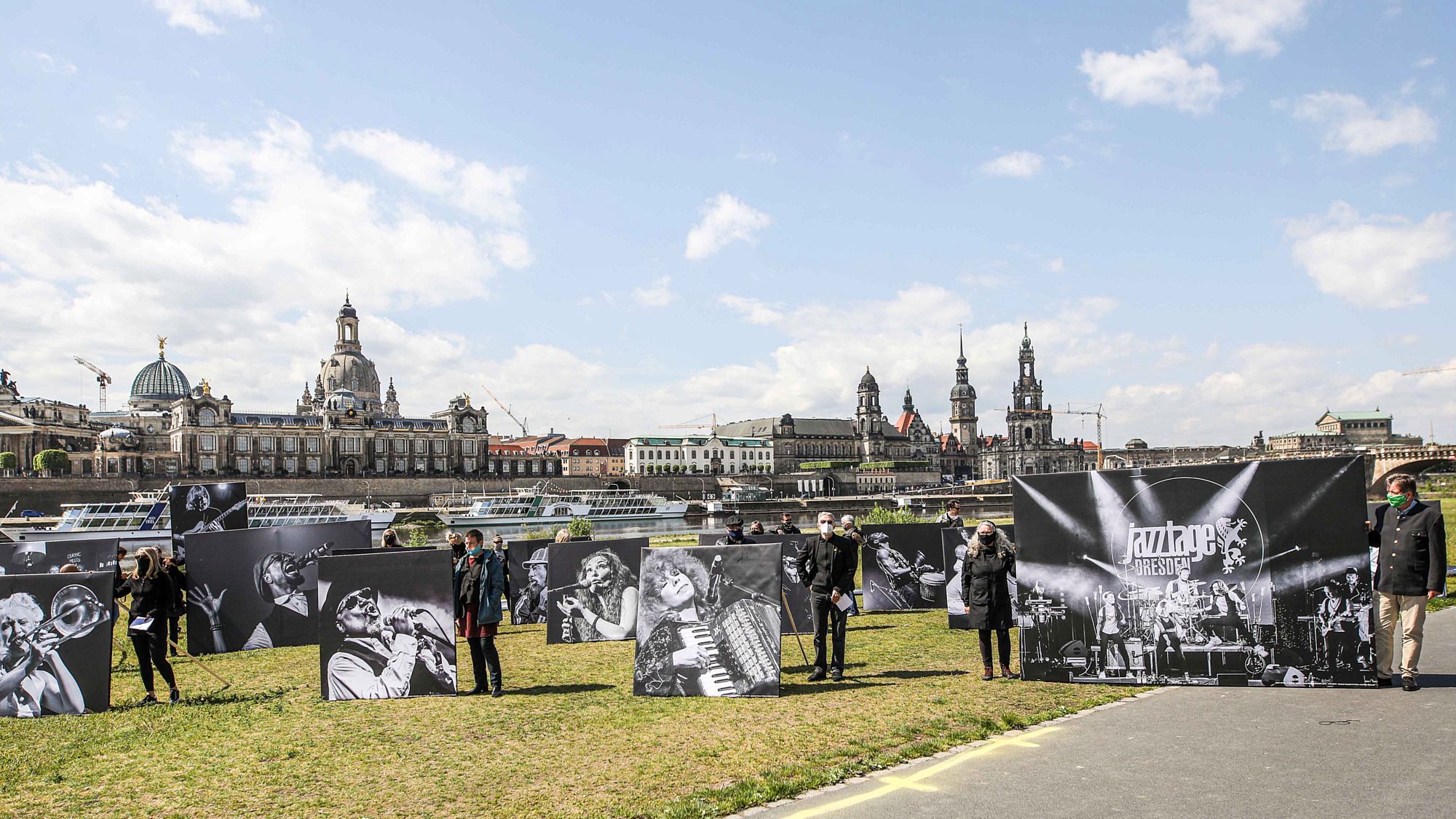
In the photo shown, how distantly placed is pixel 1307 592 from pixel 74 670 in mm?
11979

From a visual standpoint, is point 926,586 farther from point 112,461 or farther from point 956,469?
point 956,469

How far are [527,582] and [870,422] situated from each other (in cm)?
15068

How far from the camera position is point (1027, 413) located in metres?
158

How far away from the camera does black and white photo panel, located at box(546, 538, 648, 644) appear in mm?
12453

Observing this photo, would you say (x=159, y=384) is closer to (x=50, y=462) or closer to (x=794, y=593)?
(x=50, y=462)

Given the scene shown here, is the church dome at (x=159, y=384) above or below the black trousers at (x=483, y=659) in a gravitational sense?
above

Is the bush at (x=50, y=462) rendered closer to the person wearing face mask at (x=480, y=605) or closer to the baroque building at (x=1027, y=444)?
the person wearing face mask at (x=480, y=605)

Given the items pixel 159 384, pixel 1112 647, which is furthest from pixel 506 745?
pixel 159 384

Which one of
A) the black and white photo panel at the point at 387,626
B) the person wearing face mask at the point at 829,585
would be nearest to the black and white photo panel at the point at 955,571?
the person wearing face mask at the point at 829,585

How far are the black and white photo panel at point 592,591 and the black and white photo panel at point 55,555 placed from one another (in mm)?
9216

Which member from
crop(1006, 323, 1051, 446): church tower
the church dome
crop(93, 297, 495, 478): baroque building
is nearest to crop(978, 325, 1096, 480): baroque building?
crop(1006, 323, 1051, 446): church tower

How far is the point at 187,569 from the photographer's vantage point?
12.1 m

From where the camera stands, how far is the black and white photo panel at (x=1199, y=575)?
8023 mm

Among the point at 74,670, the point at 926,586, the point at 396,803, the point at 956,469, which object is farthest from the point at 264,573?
the point at 956,469
